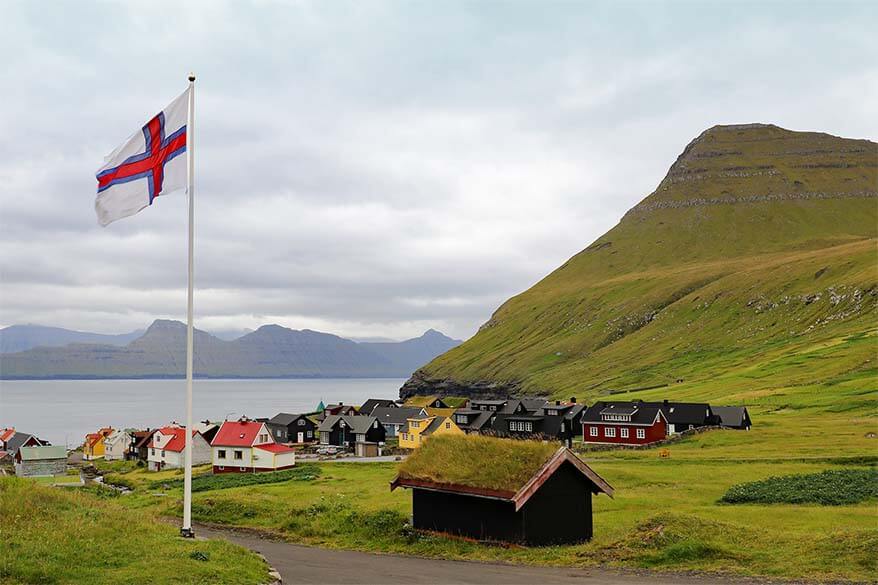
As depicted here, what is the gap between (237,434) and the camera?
98438 mm

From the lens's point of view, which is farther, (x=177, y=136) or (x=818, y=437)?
(x=818, y=437)

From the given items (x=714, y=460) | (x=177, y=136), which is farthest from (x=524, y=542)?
(x=714, y=460)

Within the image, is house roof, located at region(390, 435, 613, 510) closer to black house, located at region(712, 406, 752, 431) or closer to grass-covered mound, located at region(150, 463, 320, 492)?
grass-covered mound, located at region(150, 463, 320, 492)

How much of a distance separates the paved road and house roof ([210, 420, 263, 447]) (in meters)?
66.1

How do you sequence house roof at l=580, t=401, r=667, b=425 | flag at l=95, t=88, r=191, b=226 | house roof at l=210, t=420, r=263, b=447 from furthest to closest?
house roof at l=580, t=401, r=667, b=425, house roof at l=210, t=420, r=263, b=447, flag at l=95, t=88, r=191, b=226

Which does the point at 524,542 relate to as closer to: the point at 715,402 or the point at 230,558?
the point at 230,558

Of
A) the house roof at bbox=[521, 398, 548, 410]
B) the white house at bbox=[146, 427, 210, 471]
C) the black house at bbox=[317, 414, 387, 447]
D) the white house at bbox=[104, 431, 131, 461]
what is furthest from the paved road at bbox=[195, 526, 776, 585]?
the white house at bbox=[104, 431, 131, 461]

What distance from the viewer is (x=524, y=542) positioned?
1299 inches

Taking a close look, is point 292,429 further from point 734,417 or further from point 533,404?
point 734,417

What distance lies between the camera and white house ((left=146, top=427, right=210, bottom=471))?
11294cm

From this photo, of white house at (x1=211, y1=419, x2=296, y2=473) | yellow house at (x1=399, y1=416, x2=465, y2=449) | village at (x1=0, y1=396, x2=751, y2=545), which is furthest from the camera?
yellow house at (x1=399, y1=416, x2=465, y2=449)

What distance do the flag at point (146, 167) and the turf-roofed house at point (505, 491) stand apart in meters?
18.7

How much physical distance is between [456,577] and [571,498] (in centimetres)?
990

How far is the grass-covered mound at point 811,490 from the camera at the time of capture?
158 ft
